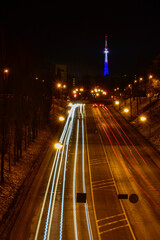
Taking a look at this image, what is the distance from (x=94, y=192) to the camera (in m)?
20.0

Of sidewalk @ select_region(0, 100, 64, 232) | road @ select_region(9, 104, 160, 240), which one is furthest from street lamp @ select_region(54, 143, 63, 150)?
sidewalk @ select_region(0, 100, 64, 232)

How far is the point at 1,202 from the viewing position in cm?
1753

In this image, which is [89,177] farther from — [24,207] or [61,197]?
[24,207]

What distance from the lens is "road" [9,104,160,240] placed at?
1442cm

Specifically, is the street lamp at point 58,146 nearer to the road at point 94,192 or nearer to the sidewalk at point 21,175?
the road at point 94,192

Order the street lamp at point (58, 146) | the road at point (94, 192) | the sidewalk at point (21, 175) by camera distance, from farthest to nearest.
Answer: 1. the street lamp at point (58, 146)
2. the sidewalk at point (21, 175)
3. the road at point (94, 192)

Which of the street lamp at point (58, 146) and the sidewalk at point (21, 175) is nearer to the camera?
the sidewalk at point (21, 175)

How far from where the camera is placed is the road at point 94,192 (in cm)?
1442

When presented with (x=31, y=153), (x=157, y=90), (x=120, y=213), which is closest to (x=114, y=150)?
(x=31, y=153)

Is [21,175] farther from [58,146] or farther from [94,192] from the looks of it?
[58,146]

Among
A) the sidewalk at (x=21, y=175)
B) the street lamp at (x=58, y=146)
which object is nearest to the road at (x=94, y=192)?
the street lamp at (x=58, y=146)

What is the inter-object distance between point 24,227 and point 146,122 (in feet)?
108

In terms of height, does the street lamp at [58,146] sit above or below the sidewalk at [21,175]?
above

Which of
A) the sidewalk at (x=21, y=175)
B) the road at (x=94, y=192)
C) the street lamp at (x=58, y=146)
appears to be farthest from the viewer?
the street lamp at (x=58, y=146)
